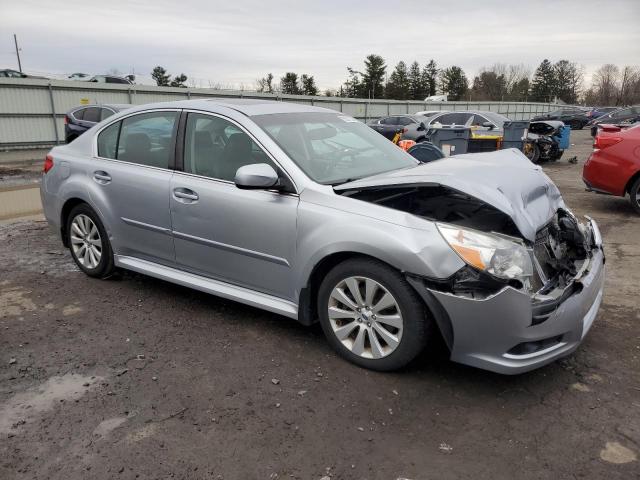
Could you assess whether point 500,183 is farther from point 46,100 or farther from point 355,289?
point 46,100

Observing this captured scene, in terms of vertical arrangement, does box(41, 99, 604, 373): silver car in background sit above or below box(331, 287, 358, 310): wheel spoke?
above

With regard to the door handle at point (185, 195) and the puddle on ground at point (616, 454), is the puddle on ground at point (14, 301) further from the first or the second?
the puddle on ground at point (616, 454)

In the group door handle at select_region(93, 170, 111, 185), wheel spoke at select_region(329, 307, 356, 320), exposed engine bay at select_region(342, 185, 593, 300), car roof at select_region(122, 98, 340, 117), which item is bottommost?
wheel spoke at select_region(329, 307, 356, 320)

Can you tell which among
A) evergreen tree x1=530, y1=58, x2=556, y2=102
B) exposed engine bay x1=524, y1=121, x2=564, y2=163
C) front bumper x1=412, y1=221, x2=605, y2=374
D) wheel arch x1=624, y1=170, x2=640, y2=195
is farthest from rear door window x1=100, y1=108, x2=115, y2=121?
evergreen tree x1=530, y1=58, x2=556, y2=102

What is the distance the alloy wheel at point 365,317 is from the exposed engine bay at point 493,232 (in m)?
0.38

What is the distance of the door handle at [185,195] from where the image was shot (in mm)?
3863

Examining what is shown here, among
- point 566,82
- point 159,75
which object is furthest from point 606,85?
point 159,75

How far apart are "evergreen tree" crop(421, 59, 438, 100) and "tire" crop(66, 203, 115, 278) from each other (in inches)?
3510

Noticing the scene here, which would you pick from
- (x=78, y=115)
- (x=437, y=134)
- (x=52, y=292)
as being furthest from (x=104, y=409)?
(x=78, y=115)

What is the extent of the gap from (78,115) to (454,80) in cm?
8203

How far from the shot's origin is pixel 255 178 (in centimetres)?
336

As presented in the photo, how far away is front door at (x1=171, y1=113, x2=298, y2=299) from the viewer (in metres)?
3.50

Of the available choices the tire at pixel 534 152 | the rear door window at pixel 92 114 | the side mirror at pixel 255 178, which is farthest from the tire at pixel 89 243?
the tire at pixel 534 152

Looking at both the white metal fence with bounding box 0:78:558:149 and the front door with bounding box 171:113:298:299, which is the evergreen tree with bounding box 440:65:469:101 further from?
the front door with bounding box 171:113:298:299
